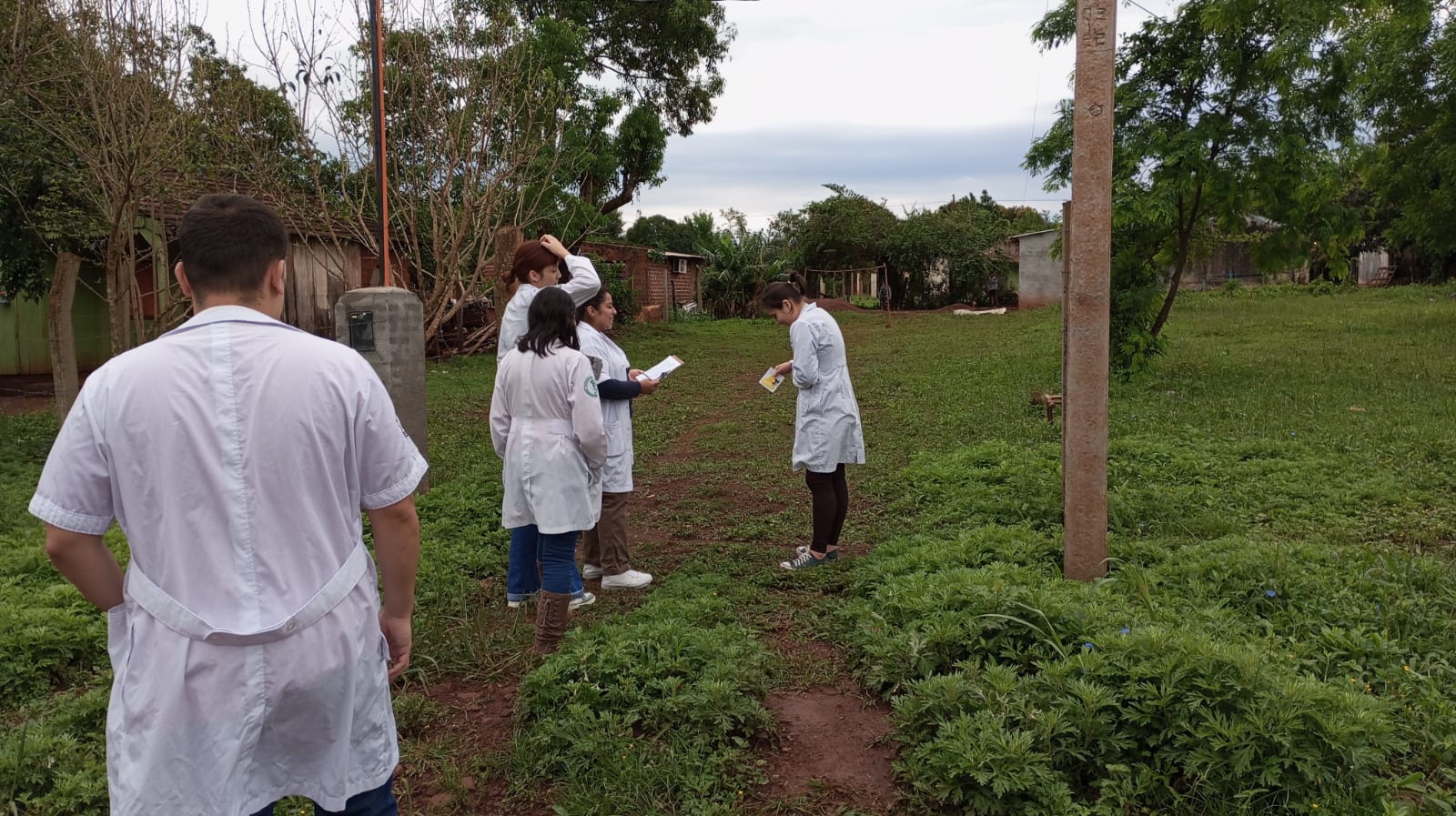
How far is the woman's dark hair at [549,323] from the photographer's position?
15.2 feet

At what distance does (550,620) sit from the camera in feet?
15.1

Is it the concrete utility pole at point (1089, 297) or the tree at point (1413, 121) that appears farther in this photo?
the tree at point (1413, 121)

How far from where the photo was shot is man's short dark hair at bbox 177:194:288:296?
207 cm

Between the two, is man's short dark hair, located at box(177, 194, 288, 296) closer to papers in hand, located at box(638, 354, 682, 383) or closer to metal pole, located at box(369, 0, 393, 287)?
papers in hand, located at box(638, 354, 682, 383)

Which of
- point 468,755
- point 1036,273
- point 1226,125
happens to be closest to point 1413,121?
point 1226,125

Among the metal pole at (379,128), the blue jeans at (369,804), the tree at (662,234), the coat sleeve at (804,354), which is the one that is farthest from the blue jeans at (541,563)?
the tree at (662,234)

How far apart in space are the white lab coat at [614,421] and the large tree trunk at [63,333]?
7.85 metres

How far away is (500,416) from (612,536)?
1080 mm

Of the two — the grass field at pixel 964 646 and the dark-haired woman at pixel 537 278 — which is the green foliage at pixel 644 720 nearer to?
the grass field at pixel 964 646

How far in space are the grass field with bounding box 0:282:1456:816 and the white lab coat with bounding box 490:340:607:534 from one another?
24.1 inches

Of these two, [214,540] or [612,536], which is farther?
[612,536]

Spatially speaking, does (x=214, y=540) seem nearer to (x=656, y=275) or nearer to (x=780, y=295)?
(x=780, y=295)

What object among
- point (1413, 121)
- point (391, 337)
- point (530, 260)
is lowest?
point (391, 337)

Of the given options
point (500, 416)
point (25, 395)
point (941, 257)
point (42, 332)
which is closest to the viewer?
point (500, 416)
